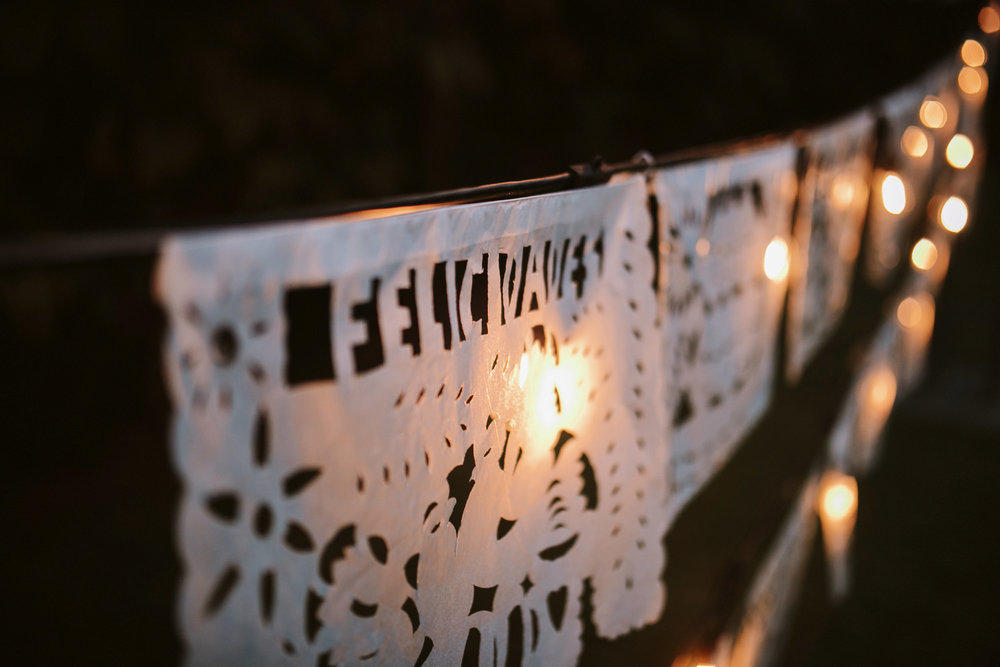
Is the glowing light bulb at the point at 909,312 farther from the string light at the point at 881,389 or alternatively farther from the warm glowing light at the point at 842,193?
the warm glowing light at the point at 842,193

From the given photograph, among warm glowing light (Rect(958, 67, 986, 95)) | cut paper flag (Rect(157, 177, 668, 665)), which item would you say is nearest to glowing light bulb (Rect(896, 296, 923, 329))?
warm glowing light (Rect(958, 67, 986, 95))

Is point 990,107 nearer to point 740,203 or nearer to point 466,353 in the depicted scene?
point 740,203

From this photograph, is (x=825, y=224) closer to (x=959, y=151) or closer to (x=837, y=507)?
(x=837, y=507)

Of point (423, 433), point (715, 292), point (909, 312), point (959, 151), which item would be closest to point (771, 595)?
point (715, 292)

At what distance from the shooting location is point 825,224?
8.59ft

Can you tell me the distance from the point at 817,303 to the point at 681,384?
1.29m

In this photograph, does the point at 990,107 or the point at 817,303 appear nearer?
the point at 817,303

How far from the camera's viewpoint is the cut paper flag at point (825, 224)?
2305 mm

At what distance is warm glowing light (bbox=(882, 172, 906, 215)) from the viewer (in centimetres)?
354

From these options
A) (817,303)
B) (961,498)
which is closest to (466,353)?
(817,303)

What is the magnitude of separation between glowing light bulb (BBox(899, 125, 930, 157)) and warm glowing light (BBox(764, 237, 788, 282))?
1686mm

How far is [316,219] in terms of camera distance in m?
0.66

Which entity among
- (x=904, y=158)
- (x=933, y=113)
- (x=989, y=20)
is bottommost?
(x=904, y=158)

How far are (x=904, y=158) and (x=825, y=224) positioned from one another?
128 cm
